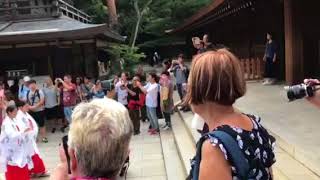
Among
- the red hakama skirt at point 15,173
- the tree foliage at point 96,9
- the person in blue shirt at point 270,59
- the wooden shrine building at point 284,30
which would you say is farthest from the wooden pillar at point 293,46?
the tree foliage at point 96,9

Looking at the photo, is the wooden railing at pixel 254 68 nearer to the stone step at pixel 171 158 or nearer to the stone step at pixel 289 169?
the stone step at pixel 171 158

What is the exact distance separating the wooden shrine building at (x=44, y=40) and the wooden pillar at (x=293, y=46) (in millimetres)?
6319

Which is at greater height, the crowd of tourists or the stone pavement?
the crowd of tourists

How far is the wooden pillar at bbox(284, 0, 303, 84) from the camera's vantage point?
496 inches

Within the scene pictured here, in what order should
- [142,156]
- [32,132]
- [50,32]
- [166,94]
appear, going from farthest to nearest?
[50,32] < [166,94] < [142,156] < [32,132]

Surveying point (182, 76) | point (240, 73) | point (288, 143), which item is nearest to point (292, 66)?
point (182, 76)

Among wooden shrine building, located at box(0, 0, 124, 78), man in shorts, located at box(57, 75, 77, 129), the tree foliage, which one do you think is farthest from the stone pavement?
the tree foliage

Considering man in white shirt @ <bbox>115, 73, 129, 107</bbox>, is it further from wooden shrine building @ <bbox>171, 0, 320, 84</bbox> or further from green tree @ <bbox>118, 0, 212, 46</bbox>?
green tree @ <bbox>118, 0, 212, 46</bbox>

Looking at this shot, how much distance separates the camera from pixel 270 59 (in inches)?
581

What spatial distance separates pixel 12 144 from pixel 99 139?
642cm

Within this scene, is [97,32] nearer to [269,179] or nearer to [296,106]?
[296,106]

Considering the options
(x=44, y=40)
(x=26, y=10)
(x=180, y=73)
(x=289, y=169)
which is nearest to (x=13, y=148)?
(x=289, y=169)

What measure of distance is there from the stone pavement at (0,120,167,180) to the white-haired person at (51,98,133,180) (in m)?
6.55

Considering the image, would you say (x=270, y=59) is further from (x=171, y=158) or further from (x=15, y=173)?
(x=15, y=173)
